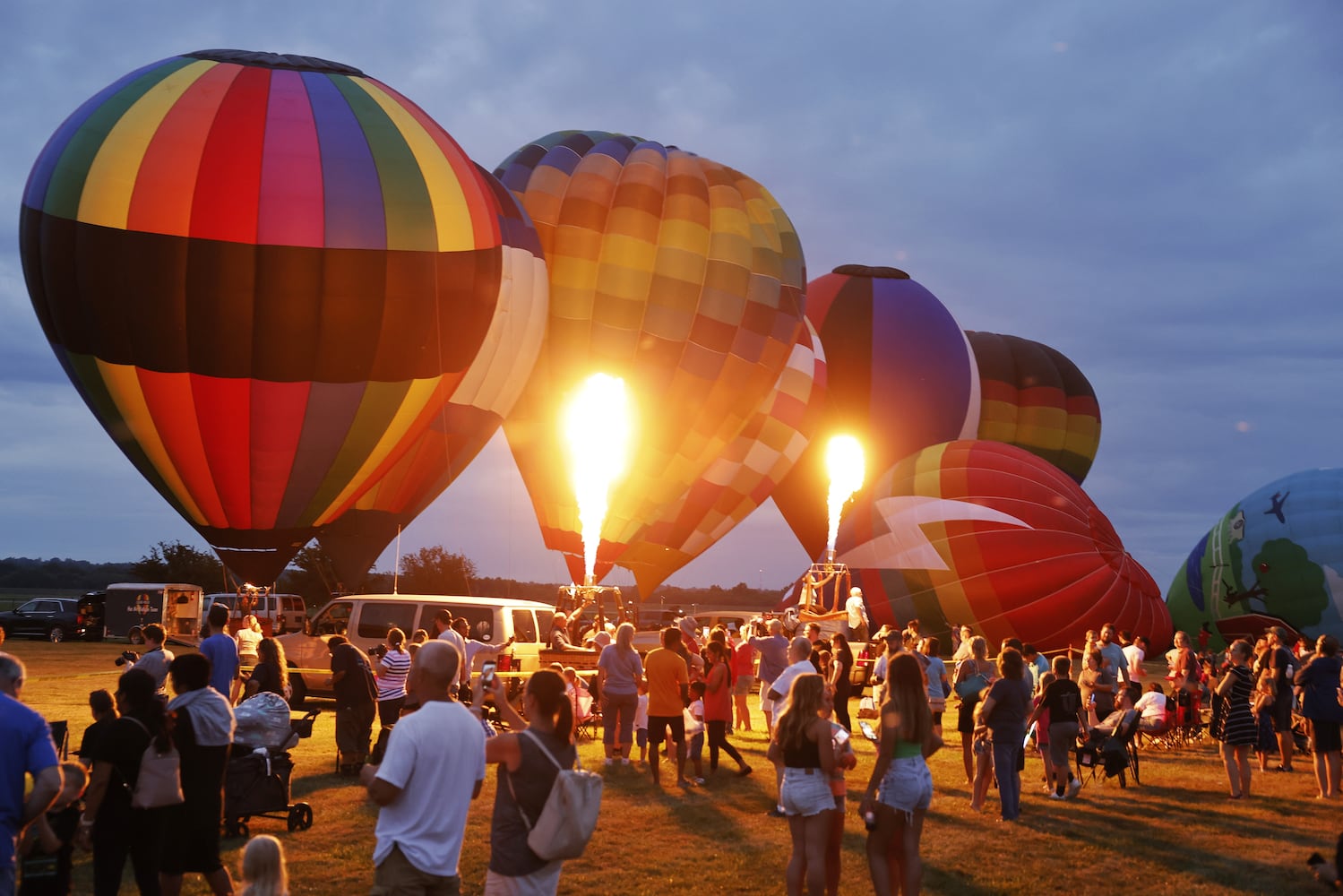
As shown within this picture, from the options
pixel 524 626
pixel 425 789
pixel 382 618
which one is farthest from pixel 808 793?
pixel 382 618

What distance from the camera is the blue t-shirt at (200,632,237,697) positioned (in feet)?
32.6

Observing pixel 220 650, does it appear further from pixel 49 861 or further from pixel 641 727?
pixel 641 727

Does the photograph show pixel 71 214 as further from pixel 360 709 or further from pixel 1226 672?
pixel 1226 672

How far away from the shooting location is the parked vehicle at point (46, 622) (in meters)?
34.0

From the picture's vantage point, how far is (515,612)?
18281 mm

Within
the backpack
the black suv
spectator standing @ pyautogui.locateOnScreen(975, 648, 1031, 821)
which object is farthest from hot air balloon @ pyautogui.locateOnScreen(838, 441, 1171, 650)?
the backpack

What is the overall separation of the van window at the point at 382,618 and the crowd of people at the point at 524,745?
13.8 feet

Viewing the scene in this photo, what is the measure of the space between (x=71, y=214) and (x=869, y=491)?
18693mm

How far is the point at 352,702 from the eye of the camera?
12133 mm

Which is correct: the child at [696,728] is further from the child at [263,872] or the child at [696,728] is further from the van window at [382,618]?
the child at [263,872]

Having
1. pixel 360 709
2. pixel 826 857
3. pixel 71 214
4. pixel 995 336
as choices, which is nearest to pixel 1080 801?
pixel 826 857

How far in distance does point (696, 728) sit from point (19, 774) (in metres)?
8.90

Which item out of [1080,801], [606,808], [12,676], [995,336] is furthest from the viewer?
[995,336]

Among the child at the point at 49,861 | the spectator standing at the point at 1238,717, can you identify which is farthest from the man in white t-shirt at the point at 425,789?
the spectator standing at the point at 1238,717
